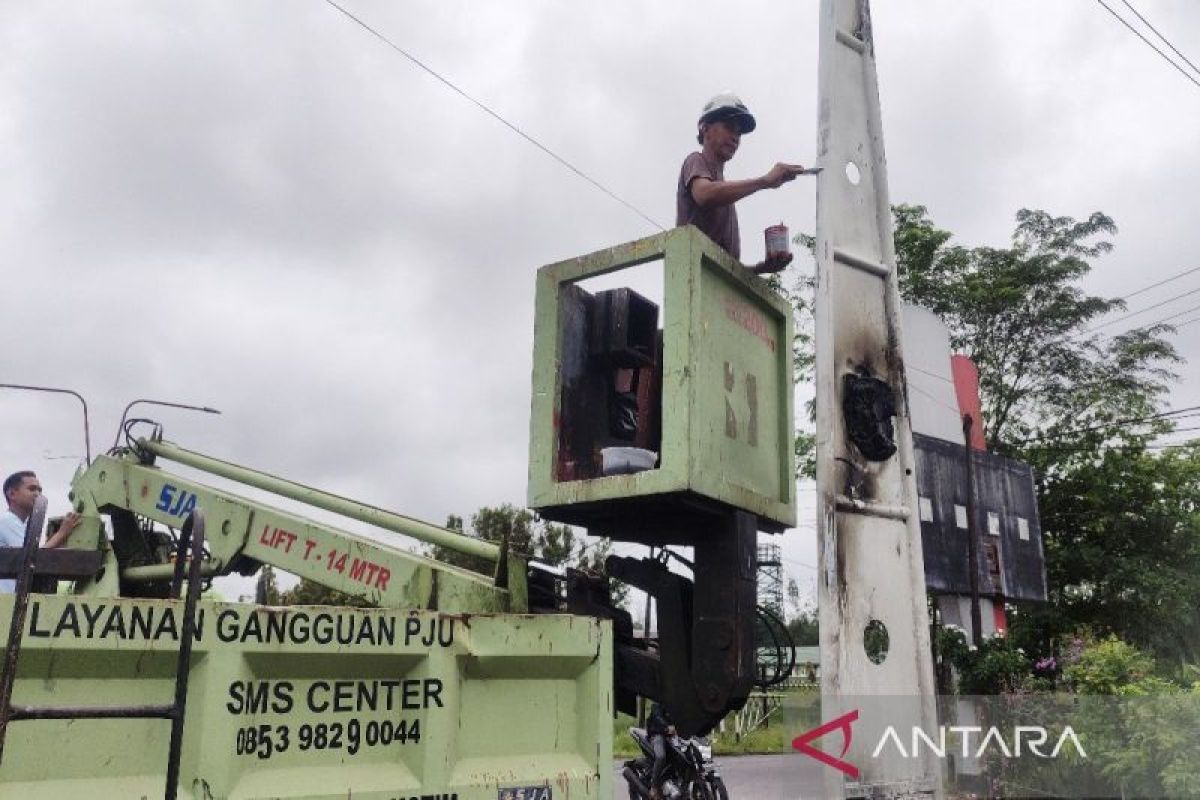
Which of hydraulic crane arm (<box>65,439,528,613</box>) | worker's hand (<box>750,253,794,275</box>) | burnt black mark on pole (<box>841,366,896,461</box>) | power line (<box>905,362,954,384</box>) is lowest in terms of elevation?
hydraulic crane arm (<box>65,439,528,613</box>)

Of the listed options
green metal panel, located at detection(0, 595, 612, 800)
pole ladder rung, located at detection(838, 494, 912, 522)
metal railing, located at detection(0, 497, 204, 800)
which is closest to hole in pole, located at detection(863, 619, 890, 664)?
pole ladder rung, located at detection(838, 494, 912, 522)

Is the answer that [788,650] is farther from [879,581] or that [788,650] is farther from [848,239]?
[848,239]

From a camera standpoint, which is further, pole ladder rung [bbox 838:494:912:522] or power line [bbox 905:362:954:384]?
power line [bbox 905:362:954:384]

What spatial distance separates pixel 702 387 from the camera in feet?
10.5

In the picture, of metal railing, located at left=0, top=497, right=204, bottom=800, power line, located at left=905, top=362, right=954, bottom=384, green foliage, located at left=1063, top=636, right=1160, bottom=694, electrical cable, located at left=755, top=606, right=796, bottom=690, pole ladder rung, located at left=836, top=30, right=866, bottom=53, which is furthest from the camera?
power line, located at left=905, top=362, right=954, bottom=384

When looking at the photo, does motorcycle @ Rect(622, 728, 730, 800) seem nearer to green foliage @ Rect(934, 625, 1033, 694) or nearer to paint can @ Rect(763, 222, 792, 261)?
paint can @ Rect(763, 222, 792, 261)

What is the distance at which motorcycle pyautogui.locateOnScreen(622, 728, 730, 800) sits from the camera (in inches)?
294

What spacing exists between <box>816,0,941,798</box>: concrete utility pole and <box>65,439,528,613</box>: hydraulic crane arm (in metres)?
1.26

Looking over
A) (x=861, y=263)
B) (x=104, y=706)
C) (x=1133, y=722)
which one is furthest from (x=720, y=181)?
(x=1133, y=722)

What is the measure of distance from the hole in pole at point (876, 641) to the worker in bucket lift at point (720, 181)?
146cm

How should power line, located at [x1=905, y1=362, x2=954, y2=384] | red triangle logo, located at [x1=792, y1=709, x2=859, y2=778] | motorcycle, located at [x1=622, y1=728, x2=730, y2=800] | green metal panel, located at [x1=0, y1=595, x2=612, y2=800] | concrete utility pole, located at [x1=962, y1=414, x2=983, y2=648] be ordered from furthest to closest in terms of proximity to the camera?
power line, located at [x1=905, y1=362, x2=954, y2=384]
concrete utility pole, located at [x1=962, y1=414, x2=983, y2=648]
motorcycle, located at [x1=622, y1=728, x2=730, y2=800]
red triangle logo, located at [x1=792, y1=709, x2=859, y2=778]
green metal panel, located at [x1=0, y1=595, x2=612, y2=800]

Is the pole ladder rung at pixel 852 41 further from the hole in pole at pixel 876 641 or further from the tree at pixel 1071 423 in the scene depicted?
the tree at pixel 1071 423

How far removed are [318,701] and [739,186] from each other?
93.6 inches

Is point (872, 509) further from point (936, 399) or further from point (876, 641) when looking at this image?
point (936, 399)
